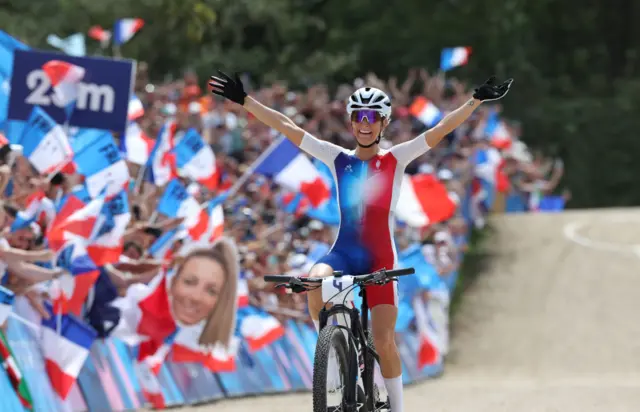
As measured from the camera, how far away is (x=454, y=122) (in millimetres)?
7605

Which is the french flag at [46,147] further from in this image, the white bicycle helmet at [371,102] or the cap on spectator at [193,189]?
the white bicycle helmet at [371,102]

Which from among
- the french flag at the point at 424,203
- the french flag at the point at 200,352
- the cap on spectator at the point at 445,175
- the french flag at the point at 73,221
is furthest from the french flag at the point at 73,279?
the cap on spectator at the point at 445,175

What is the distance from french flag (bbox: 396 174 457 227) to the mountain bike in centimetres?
703

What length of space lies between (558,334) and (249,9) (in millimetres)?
13087

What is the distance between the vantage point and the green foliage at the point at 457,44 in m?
28.0

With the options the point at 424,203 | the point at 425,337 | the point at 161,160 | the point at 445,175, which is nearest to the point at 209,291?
the point at 161,160

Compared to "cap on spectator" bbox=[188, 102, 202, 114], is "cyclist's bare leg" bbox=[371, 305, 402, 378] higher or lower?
lower

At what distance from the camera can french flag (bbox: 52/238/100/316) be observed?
9797 millimetres

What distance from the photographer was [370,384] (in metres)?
7.32

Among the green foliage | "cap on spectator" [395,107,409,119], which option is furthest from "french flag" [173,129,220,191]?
the green foliage

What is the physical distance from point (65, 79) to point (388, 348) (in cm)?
467

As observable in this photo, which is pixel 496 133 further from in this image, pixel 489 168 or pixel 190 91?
pixel 190 91

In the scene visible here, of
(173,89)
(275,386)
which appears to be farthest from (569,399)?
(173,89)

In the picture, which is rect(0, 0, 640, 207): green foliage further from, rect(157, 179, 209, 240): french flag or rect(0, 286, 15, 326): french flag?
rect(0, 286, 15, 326): french flag
